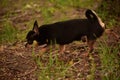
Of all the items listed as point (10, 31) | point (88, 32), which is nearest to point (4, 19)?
point (10, 31)

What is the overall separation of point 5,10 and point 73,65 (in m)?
4.76

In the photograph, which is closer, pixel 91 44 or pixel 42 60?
pixel 42 60

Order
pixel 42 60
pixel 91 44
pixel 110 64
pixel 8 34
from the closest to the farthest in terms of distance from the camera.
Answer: pixel 110 64 < pixel 42 60 < pixel 91 44 < pixel 8 34

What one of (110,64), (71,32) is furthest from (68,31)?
(110,64)

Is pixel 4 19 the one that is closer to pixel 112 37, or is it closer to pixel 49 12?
pixel 49 12

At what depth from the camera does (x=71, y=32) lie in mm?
7219

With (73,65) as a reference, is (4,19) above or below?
above

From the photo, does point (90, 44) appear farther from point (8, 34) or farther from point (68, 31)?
point (8, 34)

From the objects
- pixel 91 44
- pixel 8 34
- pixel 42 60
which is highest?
pixel 8 34

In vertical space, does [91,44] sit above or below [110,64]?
above

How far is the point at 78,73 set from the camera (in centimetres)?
630

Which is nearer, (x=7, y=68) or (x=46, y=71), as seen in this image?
(x=46, y=71)

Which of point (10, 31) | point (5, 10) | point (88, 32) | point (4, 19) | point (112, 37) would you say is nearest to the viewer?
point (88, 32)

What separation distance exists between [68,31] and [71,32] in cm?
6
